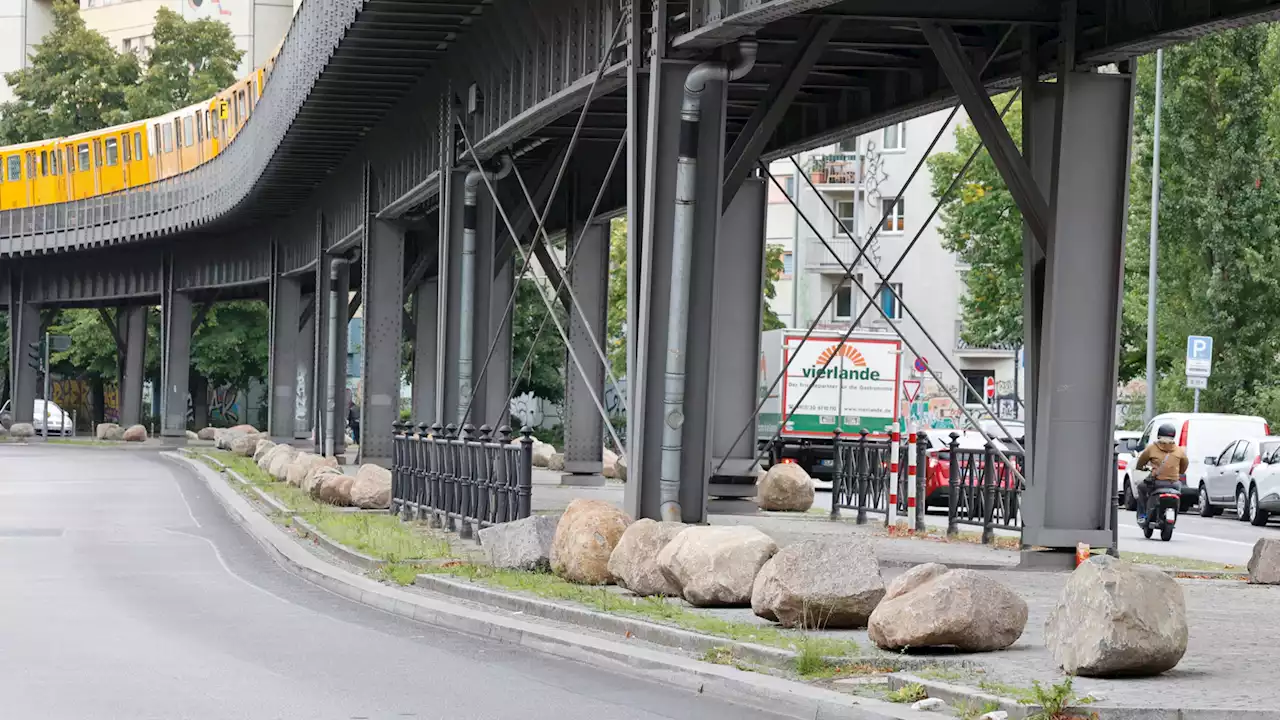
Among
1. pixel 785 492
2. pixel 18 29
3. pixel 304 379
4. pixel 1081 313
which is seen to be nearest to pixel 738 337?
pixel 785 492

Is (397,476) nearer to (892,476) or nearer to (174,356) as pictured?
(892,476)

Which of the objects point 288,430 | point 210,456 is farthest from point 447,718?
point 288,430

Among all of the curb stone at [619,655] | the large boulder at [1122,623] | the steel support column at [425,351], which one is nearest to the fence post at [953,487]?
the curb stone at [619,655]

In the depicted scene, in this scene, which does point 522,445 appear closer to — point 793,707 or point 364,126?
point 793,707

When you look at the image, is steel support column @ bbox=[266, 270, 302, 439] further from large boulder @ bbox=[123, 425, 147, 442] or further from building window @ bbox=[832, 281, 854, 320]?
building window @ bbox=[832, 281, 854, 320]

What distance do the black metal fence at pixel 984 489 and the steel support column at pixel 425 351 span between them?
62.1ft

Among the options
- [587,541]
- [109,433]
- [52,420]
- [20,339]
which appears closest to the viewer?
[587,541]

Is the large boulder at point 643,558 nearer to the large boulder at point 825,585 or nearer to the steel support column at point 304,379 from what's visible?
the large boulder at point 825,585

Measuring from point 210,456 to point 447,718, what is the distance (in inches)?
1700

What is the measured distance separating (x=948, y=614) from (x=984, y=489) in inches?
497

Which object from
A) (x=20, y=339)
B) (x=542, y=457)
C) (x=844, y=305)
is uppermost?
(x=844, y=305)

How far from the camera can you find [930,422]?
75.2 m

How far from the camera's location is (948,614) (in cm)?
1151

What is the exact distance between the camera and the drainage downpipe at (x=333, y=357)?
44.8 metres
